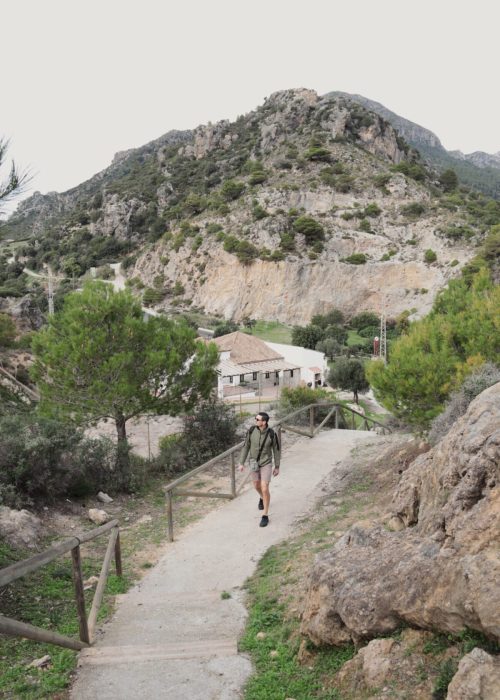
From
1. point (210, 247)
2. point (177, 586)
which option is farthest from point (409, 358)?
point (210, 247)

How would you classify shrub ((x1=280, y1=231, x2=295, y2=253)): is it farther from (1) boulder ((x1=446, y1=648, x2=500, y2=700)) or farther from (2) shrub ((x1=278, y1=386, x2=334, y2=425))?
(1) boulder ((x1=446, y1=648, x2=500, y2=700))

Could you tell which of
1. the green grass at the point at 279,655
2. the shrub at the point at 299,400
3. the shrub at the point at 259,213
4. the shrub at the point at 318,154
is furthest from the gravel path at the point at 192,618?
the shrub at the point at 318,154

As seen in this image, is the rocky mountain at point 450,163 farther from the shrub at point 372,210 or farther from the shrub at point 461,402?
the shrub at point 461,402

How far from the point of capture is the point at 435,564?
3271mm

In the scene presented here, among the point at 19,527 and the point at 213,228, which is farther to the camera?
the point at 213,228

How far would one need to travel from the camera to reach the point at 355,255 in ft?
191

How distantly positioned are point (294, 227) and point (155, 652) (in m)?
60.2

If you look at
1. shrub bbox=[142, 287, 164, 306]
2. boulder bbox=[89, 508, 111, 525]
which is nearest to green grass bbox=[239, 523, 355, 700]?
boulder bbox=[89, 508, 111, 525]

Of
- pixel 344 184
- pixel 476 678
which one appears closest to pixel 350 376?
pixel 476 678

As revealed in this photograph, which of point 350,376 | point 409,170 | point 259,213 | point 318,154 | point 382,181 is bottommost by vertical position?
point 350,376

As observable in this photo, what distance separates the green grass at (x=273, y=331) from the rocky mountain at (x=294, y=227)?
154 cm

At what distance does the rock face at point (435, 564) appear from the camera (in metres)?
2.90

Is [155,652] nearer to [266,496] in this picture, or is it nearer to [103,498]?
[266,496]

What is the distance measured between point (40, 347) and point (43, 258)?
273 feet
